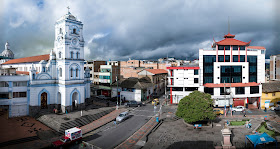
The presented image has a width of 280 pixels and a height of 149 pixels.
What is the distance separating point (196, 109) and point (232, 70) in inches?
819

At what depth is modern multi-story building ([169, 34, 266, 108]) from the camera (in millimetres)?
40469

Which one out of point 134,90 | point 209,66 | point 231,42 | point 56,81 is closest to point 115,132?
point 56,81

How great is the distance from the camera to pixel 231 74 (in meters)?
41.1

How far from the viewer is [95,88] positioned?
58938 mm

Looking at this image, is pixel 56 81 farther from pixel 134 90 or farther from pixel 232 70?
pixel 232 70

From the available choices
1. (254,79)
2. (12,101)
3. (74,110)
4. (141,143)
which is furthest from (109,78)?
(254,79)

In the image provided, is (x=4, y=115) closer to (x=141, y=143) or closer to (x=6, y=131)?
(x=6, y=131)

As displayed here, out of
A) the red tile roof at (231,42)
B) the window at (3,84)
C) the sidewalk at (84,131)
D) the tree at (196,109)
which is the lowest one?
the sidewalk at (84,131)

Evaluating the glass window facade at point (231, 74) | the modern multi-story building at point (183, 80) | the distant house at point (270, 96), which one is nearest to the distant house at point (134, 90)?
the modern multi-story building at point (183, 80)

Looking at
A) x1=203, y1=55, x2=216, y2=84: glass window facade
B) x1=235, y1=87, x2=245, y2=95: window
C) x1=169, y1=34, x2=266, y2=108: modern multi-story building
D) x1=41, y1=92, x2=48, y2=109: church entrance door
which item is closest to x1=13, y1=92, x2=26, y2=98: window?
x1=41, y1=92, x2=48, y2=109: church entrance door

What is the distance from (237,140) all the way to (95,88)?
4621 centimetres

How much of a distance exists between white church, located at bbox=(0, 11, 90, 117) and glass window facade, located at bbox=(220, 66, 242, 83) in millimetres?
32672

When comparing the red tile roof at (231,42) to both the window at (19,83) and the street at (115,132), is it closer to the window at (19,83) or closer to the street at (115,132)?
the street at (115,132)

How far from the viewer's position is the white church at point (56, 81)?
32.4 m
